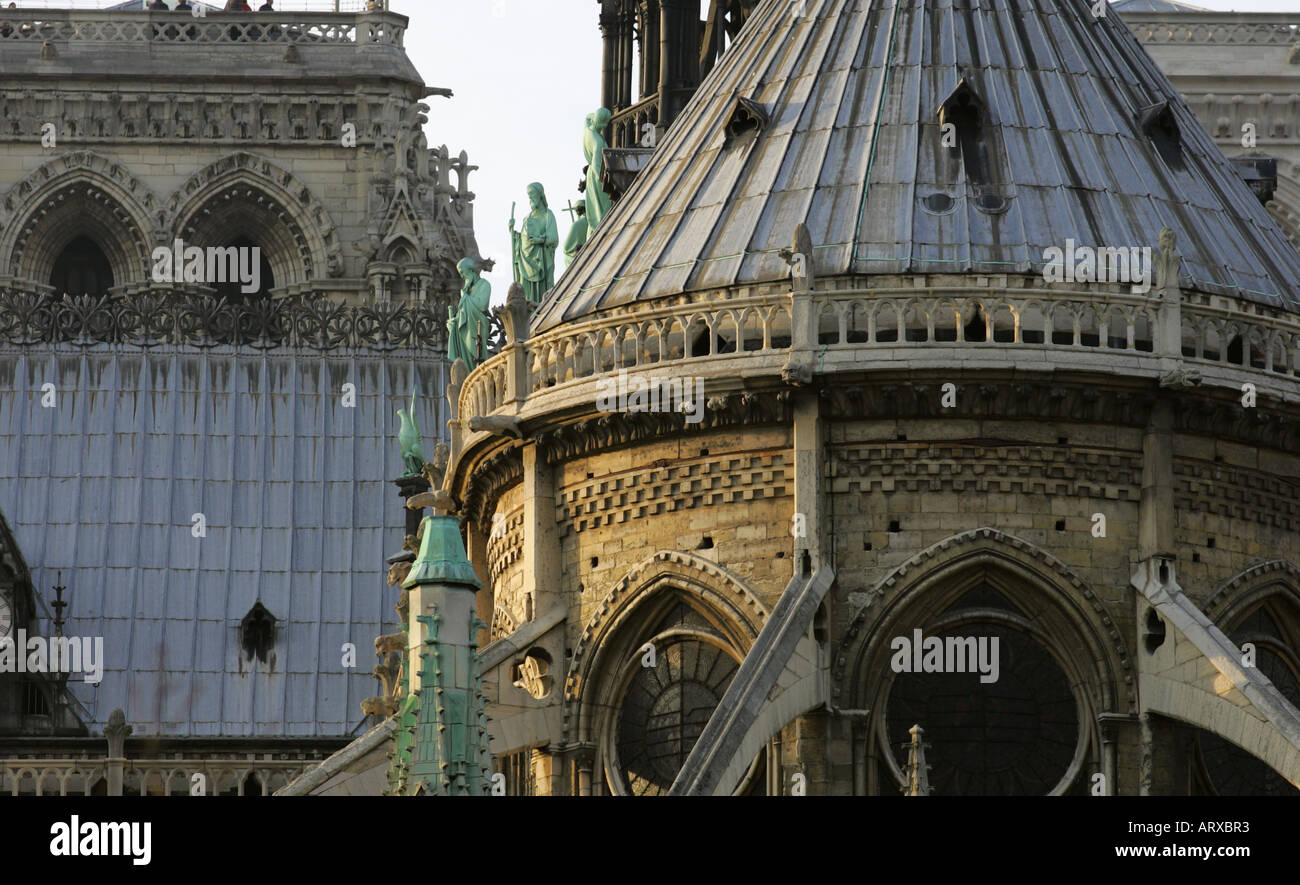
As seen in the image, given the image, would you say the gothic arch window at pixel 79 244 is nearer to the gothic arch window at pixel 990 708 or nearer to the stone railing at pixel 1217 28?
the stone railing at pixel 1217 28

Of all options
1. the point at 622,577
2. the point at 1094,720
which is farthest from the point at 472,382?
the point at 1094,720

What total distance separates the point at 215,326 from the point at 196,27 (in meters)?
21.7

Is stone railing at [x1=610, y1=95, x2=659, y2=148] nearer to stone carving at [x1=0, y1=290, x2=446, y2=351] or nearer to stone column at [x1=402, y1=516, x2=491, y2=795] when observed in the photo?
stone carving at [x1=0, y1=290, x2=446, y2=351]

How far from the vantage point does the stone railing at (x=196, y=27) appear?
4218 inches

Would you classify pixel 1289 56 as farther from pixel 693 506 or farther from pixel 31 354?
pixel 693 506

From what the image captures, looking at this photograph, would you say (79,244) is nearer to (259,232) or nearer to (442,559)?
(259,232)

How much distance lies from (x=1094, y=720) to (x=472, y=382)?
8950 mm

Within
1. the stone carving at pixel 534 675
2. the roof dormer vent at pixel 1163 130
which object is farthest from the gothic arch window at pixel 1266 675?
the stone carving at pixel 534 675

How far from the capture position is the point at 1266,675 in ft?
174

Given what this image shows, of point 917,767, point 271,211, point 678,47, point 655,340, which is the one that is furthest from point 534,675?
point 271,211

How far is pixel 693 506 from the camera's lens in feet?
175

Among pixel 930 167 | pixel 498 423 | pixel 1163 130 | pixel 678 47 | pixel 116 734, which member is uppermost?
pixel 678 47

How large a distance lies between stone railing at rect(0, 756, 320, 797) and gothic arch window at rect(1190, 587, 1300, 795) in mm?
25767

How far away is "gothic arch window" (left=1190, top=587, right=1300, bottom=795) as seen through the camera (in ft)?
171
